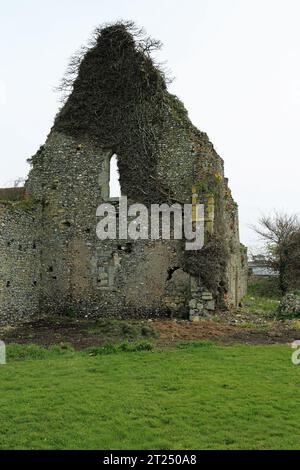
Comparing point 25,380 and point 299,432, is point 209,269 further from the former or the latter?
point 299,432

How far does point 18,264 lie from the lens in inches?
685

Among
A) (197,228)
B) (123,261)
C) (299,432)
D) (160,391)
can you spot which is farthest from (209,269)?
(299,432)

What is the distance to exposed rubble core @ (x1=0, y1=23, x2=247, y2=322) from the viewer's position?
17.7m

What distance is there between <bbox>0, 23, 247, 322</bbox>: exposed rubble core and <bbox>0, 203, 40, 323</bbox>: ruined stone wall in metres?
0.05

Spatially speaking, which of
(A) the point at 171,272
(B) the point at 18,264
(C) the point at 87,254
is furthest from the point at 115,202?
(B) the point at 18,264

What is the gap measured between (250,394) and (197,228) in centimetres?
951

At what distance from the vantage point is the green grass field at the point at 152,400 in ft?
22.6

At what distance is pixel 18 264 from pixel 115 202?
4003 millimetres

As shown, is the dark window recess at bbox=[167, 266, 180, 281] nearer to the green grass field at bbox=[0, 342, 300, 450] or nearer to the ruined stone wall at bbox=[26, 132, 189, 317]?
the ruined stone wall at bbox=[26, 132, 189, 317]

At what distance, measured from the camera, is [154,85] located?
1895cm

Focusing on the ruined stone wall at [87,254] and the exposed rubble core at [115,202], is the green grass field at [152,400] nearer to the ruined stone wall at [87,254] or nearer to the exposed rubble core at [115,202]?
the exposed rubble core at [115,202]

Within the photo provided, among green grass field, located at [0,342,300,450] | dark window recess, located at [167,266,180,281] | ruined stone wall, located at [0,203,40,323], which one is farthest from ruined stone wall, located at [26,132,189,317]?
green grass field, located at [0,342,300,450]

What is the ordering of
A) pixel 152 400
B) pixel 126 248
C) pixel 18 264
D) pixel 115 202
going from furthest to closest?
pixel 115 202 < pixel 126 248 < pixel 18 264 < pixel 152 400

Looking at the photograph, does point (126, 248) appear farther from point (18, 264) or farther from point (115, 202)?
point (18, 264)
